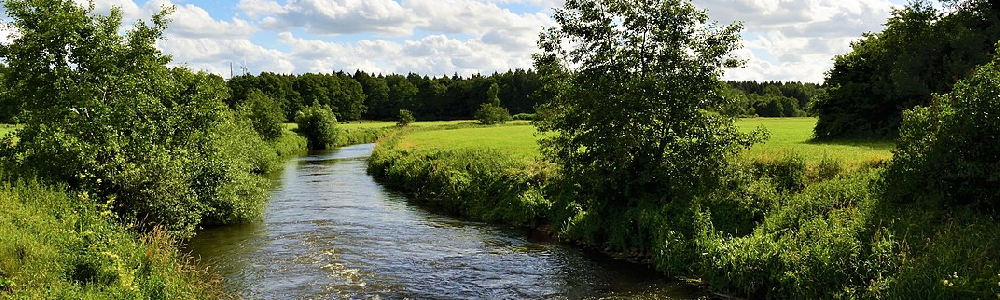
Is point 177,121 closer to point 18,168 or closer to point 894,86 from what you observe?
point 18,168

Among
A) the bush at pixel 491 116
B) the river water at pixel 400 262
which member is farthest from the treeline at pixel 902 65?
the bush at pixel 491 116

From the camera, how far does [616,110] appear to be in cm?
1994

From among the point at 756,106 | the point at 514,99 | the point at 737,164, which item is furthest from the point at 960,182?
the point at 756,106

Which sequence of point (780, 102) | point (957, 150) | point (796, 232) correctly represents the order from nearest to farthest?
point (957, 150) → point (796, 232) → point (780, 102)

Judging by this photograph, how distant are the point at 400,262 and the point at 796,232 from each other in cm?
1024

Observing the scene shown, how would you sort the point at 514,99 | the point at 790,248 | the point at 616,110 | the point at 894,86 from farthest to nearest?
the point at 514,99, the point at 894,86, the point at 616,110, the point at 790,248

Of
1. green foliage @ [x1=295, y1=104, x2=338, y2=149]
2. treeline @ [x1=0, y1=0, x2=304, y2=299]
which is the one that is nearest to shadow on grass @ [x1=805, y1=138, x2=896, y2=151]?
treeline @ [x1=0, y1=0, x2=304, y2=299]

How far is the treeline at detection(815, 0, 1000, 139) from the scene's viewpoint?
1348 inches

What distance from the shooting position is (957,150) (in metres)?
13.9

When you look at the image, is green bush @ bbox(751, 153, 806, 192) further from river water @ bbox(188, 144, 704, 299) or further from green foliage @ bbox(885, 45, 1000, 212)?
river water @ bbox(188, 144, 704, 299)

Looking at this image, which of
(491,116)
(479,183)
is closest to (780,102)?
(491,116)

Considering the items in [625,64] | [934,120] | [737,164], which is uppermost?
[625,64]

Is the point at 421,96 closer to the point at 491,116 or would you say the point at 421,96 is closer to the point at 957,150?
the point at 491,116

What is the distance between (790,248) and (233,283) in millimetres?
12956
